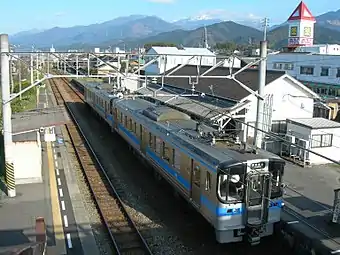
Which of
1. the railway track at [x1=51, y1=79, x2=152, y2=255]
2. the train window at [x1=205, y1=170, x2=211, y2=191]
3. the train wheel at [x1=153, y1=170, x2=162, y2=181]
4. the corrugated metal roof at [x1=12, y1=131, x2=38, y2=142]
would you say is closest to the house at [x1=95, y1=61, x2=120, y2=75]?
the corrugated metal roof at [x1=12, y1=131, x2=38, y2=142]

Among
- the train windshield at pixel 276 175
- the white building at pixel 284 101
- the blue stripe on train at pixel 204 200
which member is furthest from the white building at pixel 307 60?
the train windshield at pixel 276 175

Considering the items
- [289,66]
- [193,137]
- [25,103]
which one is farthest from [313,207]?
[289,66]

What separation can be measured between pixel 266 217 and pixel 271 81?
479 inches

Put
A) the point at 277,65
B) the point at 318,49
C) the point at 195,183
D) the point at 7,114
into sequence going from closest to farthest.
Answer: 1. the point at 195,183
2. the point at 7,114
3. the point at 277,65
4. the point at 318,49

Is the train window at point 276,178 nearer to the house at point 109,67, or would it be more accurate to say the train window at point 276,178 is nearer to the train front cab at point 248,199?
the train front cab at point 248,199

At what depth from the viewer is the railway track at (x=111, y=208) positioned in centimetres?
930

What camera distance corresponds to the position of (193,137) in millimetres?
10766

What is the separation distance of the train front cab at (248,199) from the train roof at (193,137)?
0.85 ft

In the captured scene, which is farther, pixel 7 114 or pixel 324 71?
pixel 324 71

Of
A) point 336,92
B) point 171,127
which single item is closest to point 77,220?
point 171,127

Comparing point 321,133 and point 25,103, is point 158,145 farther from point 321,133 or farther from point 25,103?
point 25,103

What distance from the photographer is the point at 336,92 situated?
34.0 meters

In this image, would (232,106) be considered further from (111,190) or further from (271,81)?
(111,190)

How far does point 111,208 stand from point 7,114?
4.30 m
